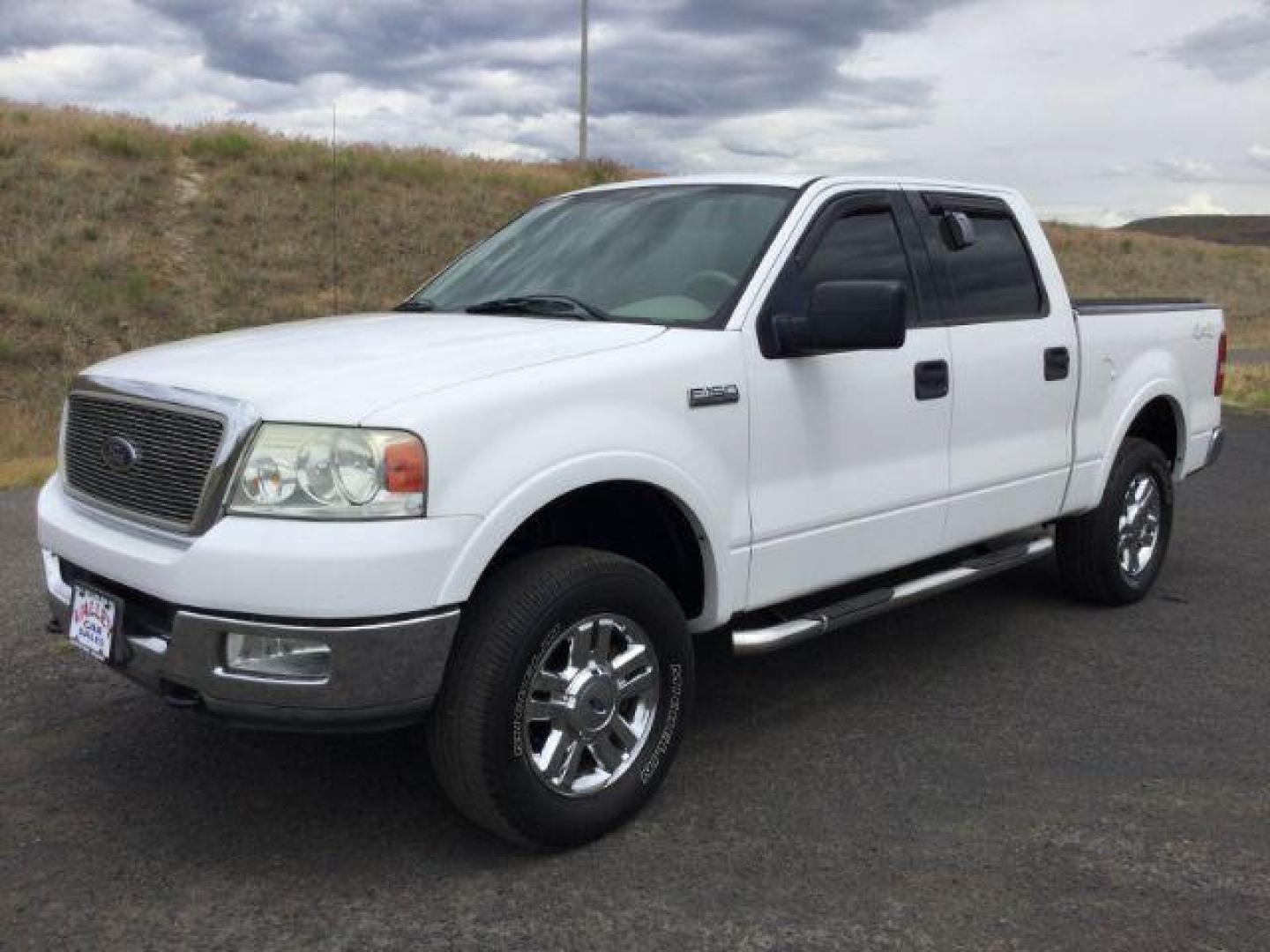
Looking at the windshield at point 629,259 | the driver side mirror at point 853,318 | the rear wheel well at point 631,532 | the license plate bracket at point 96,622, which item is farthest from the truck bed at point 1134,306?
the license plate bracket at point 96,622

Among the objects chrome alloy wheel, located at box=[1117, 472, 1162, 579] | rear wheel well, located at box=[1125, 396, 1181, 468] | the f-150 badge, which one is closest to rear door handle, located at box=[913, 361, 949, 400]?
the f-150 badge

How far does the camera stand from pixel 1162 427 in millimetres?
6191

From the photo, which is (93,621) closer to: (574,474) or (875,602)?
(574,474)

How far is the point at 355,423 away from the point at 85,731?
2001mm

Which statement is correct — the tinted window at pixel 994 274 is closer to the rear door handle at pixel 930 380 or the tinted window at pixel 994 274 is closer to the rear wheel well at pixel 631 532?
the rear door handle at pixel 930 380

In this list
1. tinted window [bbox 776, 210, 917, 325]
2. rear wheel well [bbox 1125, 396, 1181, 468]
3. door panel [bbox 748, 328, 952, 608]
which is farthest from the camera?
rear wheel well [bbox 1125, 396, 1181, 468]

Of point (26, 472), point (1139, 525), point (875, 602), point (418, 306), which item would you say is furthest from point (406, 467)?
point (26, 472)

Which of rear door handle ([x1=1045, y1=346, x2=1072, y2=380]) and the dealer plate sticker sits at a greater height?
rear door handle ([x1=1045, y1=346, x2=1072, y2=380])

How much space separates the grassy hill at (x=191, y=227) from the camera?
17.2 meters

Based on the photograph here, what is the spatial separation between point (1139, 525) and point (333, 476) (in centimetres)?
427

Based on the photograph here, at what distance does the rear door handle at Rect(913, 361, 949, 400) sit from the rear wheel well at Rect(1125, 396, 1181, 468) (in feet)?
6.44

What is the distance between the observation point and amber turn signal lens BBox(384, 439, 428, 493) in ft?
9.39

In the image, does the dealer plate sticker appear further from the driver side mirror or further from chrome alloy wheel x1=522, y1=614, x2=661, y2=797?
the driver side mirror

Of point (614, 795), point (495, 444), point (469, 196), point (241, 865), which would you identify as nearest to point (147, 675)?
point (241, 865)
